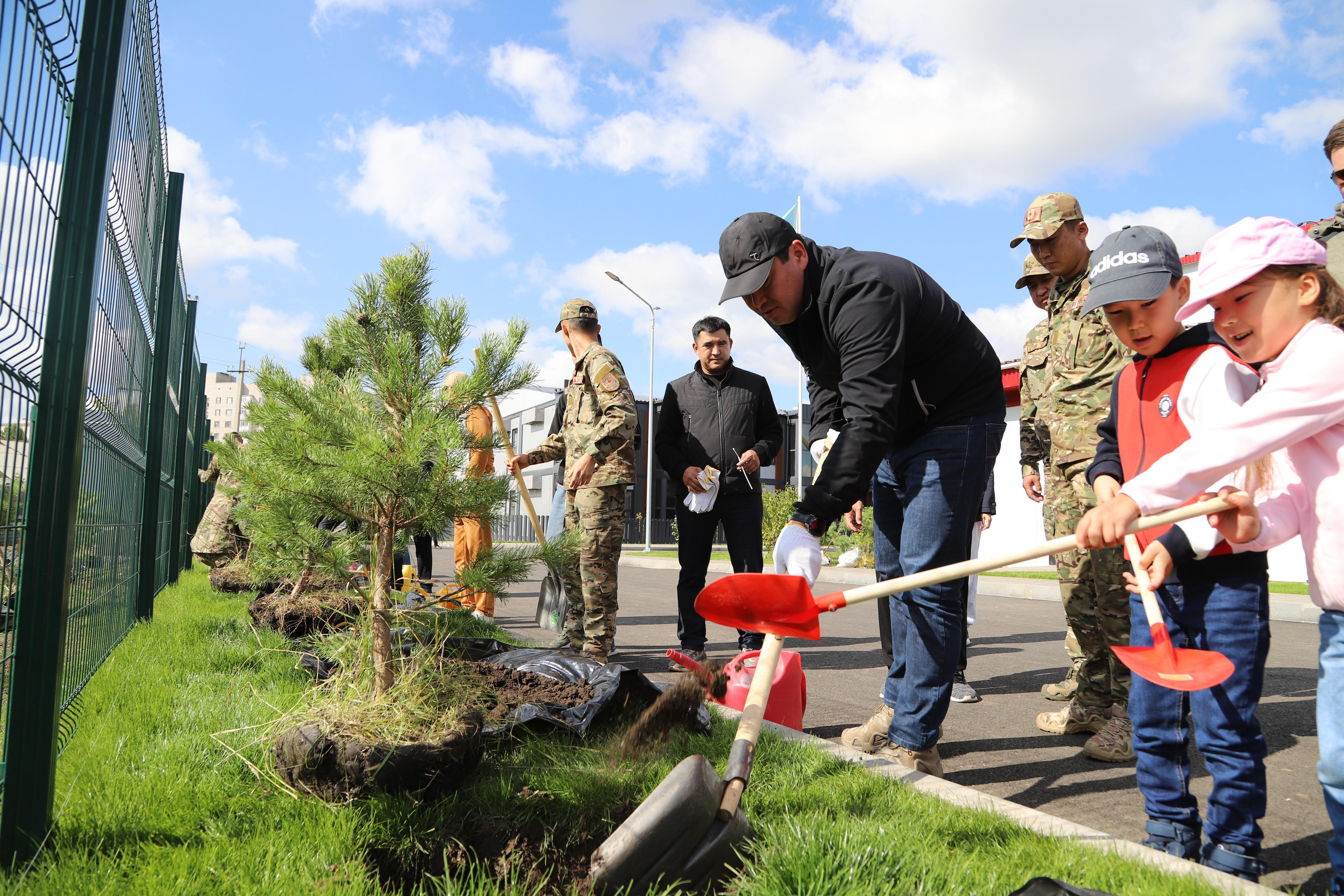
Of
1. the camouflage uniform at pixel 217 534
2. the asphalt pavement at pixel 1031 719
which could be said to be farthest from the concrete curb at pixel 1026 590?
the camouflage uniform at pixel 217 534

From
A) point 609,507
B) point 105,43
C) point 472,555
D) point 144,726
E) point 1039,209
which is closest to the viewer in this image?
point 105,43

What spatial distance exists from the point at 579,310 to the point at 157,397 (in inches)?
130

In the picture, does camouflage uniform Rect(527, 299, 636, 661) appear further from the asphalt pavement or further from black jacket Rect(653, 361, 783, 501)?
black jacket Rect(653, 361, 783, 501)

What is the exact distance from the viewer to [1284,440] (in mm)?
1793

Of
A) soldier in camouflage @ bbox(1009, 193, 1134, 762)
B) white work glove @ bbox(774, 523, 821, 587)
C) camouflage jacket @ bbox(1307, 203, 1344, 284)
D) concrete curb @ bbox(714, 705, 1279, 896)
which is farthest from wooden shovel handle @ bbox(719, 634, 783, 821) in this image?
camouflage jacket @ bbox(1307, 203, 1344, 284)

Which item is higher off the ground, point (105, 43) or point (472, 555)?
point (105, 43)

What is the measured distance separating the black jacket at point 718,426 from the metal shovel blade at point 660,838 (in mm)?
3502

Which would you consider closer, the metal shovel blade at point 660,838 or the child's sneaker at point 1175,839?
the metal shovel blade at point 660,838

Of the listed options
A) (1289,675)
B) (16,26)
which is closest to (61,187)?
(16,26)

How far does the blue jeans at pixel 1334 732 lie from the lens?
170cm

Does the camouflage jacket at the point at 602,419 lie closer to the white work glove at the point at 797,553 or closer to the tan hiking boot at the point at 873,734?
the tan hiking boot at the point at 873,734

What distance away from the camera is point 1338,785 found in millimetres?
1709

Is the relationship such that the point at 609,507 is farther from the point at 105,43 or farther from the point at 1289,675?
the point at 1289,675

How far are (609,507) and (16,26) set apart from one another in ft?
11.1
